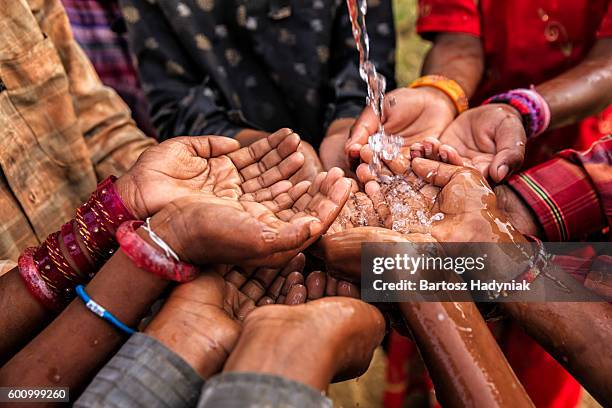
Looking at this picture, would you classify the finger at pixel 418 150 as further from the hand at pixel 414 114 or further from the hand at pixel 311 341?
the hand at pixel 311 341

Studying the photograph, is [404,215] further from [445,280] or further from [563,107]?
[563,107]

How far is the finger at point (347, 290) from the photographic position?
1.57 metres

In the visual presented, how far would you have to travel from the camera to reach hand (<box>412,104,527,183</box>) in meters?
1.87

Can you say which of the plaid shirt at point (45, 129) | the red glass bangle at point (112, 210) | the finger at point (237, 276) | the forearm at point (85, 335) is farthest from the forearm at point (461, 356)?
the plaid shirt at point (45, 129)

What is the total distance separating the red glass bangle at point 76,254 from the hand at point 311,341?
574mm

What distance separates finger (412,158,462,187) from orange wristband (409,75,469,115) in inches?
20.9

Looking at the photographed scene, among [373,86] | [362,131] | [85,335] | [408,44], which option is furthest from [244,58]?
[408,44]

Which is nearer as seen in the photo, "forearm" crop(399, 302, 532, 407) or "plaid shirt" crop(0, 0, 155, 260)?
"forearm" crop(399, 302, 532, 407)

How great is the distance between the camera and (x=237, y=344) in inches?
49.6

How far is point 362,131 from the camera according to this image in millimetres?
2113

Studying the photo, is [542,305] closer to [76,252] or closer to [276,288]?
[276,288]

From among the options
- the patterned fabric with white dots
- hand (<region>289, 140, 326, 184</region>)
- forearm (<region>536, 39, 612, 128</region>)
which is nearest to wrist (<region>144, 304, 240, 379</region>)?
hand (<region>289, 140, 326, 184</region>)

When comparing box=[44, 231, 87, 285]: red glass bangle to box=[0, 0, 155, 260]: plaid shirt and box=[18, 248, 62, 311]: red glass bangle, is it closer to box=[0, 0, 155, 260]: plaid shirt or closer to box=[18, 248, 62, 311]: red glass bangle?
box=[18, 248, 62, 311]: red glass bangle

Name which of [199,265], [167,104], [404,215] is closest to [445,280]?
[404,215]
